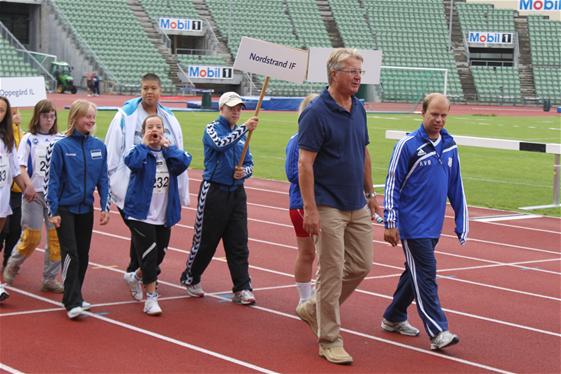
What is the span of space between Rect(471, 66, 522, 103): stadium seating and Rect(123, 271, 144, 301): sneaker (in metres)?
54.0

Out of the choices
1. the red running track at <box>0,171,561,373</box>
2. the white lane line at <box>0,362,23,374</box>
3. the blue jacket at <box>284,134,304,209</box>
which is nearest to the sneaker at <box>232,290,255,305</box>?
the red running track at <box>0,171,561,373</box>

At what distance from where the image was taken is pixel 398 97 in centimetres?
5634

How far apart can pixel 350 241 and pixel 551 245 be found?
6.27 m

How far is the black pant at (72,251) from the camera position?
7.80m

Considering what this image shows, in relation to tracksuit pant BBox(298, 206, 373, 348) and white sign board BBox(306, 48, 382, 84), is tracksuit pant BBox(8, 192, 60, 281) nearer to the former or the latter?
tracksuit pant BBox(298, 206, 373, 348)

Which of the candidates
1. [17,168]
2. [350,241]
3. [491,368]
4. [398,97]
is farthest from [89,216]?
[398,97]

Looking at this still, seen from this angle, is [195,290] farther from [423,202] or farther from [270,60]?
[423,202]

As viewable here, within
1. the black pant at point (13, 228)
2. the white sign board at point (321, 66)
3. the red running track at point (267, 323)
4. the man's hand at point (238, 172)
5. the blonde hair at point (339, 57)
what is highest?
the white sign board at point (321, 66)

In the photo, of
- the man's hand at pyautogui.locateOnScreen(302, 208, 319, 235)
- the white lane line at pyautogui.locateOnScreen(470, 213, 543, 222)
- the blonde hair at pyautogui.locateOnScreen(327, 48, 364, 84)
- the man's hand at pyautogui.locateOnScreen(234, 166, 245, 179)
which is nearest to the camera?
the man's hand at pyautogui.locateOnScreen(302, 208, 319, 235)

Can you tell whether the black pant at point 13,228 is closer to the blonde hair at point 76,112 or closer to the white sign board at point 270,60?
the blonde hair at point 76,112

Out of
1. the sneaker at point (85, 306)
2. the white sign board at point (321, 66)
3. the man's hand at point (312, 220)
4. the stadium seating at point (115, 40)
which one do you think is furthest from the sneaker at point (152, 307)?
the stadium seating at point (115, 40)

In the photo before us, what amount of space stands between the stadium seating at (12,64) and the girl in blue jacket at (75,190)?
4148cm

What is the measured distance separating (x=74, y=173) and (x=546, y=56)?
5971 cm

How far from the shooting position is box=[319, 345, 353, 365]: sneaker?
664 centimetres
